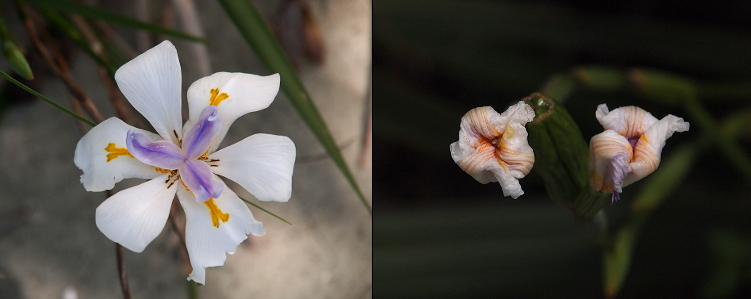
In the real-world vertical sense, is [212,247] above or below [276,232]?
below

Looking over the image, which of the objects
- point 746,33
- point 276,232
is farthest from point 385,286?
point 746,33

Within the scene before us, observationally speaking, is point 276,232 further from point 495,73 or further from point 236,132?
point 495,73

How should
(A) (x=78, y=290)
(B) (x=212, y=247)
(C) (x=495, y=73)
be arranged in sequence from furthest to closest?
(C) (x=495, y=73) < (A) (x=78, y=290) < (B) (x=212, y=247)

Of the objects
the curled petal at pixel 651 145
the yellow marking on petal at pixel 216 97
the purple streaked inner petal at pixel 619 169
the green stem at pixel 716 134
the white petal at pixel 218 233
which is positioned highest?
the green stem at pixel 716 134

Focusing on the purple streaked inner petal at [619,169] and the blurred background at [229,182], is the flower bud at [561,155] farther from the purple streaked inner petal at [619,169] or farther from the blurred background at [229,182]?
the blurred background at [229,182]

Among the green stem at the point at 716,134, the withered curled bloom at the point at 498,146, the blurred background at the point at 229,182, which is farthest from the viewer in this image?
the blurred background at the point at 229,182

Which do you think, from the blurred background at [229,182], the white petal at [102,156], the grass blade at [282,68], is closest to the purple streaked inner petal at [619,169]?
the grass blade at [282,68]

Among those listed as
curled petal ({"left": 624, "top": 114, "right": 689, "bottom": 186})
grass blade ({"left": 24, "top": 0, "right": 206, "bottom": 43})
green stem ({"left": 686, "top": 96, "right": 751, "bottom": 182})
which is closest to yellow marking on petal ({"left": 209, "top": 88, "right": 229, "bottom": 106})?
grass blade ({"left": 24, "top": 0, "right": 206, "bottom": 43})
